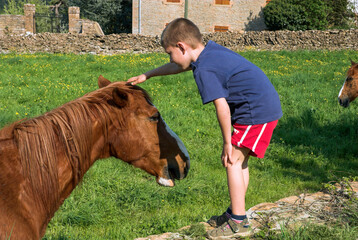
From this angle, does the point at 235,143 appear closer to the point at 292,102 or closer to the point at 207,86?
the point at 207,86

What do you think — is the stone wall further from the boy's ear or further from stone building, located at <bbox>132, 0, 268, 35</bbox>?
the boy's ear

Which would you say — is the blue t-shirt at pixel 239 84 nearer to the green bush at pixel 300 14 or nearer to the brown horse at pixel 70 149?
the brown horse at pixel 70 149

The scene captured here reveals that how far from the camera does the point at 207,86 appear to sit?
7.93 ft

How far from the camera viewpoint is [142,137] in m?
2.22

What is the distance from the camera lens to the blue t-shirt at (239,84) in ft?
8.21

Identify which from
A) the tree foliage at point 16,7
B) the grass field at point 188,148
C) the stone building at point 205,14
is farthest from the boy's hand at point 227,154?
the tree foliage at point 16,7

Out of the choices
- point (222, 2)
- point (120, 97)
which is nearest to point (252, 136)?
point (120, 97)

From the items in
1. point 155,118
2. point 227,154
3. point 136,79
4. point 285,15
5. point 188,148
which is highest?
point 285,15

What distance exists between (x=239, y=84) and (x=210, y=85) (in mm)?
298

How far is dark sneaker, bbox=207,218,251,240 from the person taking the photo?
2.72m

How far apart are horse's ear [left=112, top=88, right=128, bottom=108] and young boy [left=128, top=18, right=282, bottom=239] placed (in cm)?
46

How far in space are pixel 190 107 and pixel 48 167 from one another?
6.28 m

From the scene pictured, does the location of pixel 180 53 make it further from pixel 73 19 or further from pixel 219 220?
pixel 73 19

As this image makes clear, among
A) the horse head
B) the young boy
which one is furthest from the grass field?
the young boy
